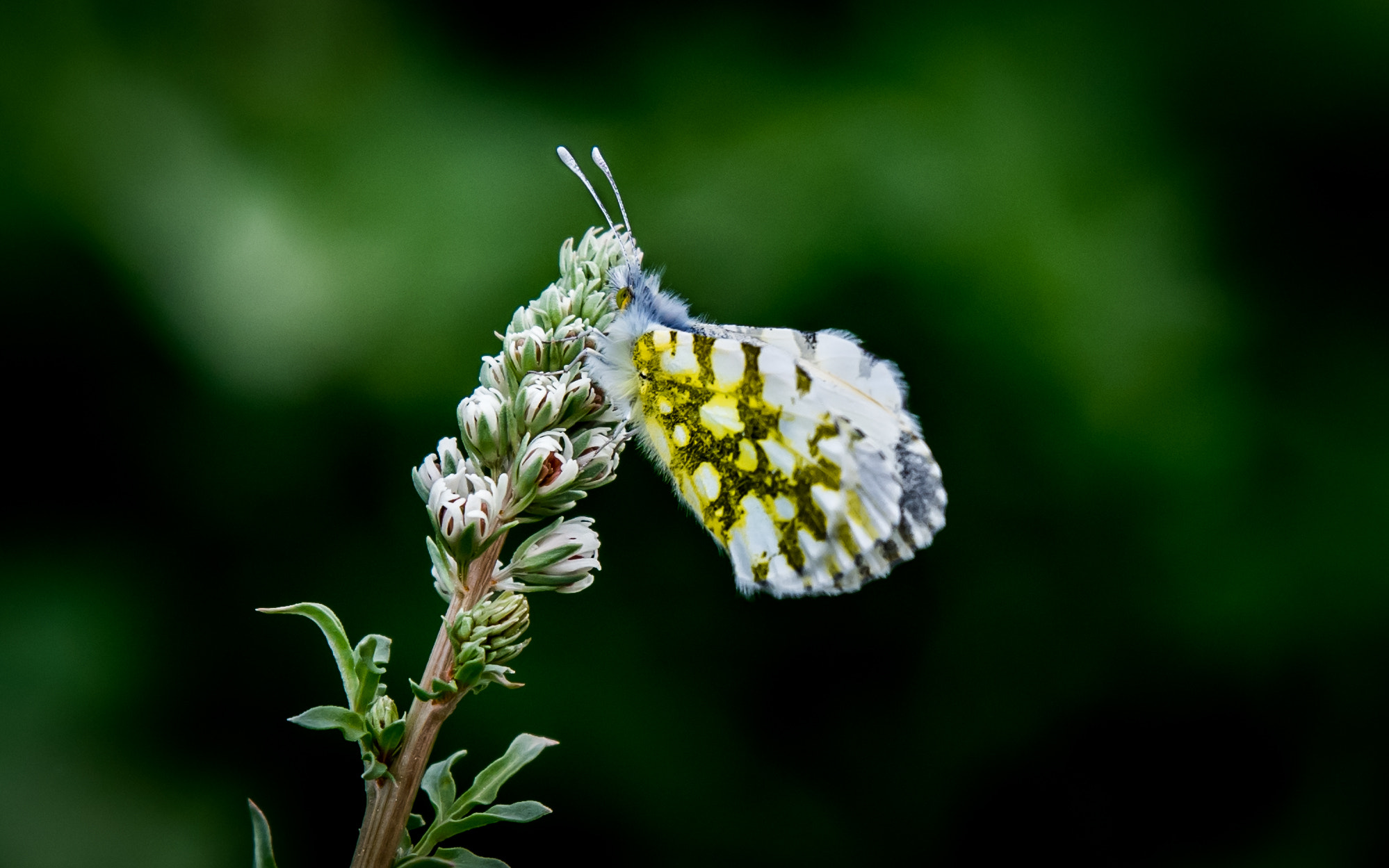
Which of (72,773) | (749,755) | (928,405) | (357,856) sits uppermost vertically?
(928,405)

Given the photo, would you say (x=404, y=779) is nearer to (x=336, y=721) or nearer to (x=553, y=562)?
(x=336, y=721)

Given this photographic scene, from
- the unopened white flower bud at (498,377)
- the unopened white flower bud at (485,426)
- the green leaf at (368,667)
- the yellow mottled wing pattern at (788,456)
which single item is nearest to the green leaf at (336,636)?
the green leaf at (368,667)

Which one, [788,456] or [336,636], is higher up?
[788,456]

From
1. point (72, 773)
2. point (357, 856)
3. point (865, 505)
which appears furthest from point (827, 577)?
point (72, 773)

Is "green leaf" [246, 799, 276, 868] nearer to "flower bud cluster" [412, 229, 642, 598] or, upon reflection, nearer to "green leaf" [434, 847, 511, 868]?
"green leaf" [434, 847, 511, 868]

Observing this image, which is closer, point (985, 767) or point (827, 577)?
point (827, 577)

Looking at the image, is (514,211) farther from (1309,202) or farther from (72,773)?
(1309,202)

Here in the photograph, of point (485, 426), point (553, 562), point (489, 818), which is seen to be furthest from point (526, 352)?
point (489, 818)
